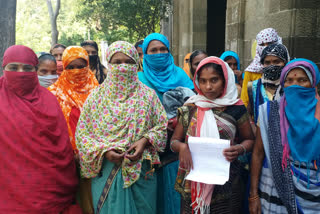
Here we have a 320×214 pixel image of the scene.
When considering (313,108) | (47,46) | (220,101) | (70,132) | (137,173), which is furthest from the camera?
(47,46)

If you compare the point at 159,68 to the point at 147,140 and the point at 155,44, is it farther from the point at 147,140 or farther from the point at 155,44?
the point at 147,140

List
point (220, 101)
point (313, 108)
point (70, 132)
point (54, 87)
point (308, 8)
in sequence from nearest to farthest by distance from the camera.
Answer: point (313, 108) → point (220, 101) → point (70, 132) → point (54, 87) → point (308, 8)

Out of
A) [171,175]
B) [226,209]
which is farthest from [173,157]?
[226,209]

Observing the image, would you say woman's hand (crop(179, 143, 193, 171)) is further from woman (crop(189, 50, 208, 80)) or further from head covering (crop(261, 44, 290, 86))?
woman (crop(189, 50, 208, 80))

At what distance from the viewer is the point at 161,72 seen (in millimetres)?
3268

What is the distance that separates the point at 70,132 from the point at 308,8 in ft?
10.4

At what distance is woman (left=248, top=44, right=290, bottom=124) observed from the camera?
256 centimetres

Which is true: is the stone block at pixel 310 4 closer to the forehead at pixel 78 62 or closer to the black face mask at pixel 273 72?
the black face mask at pixel 273 72

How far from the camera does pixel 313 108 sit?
198 cm

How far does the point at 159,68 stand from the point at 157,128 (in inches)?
39.7

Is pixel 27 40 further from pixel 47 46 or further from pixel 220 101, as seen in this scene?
pixel 220 101

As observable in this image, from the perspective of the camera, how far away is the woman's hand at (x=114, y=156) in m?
2.26

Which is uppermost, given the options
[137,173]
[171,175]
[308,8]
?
[308,8]

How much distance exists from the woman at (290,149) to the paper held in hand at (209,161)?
0.99 ft
